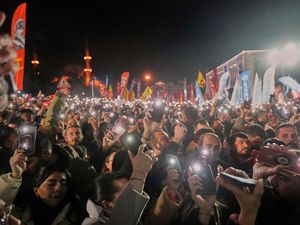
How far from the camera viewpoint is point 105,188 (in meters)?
3.11

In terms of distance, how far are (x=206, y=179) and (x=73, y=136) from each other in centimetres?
371

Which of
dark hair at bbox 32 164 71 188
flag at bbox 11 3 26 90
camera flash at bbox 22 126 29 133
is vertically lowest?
dark hair at bbox 32 164 71 188

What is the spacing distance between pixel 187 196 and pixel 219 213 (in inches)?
13.9

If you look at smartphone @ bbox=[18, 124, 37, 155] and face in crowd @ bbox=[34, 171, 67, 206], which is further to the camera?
smartphone @ bbox=[18, 124, 37, 155]

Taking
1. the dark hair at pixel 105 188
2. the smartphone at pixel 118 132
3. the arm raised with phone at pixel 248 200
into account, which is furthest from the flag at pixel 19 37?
the arm raised with phone at pixel 248 200

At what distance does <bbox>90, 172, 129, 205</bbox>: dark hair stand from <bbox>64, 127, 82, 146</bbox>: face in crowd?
2737 millimetres

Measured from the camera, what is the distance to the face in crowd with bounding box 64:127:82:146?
19.4ft

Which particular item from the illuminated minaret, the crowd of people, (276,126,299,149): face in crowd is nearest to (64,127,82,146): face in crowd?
the crowd of people

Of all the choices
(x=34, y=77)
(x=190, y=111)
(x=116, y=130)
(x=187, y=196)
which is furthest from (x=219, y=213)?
(x=34, y=77)

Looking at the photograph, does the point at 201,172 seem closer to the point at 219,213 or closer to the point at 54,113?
the point at 219,213

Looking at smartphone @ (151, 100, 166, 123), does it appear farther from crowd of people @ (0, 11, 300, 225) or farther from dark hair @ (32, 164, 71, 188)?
dark hair @ (32, 164, 71, 188)

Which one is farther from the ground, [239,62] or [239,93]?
[239,62]

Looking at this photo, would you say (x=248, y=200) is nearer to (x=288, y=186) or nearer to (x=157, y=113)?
(x=288, y=186)

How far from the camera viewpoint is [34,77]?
7656 centimetres
